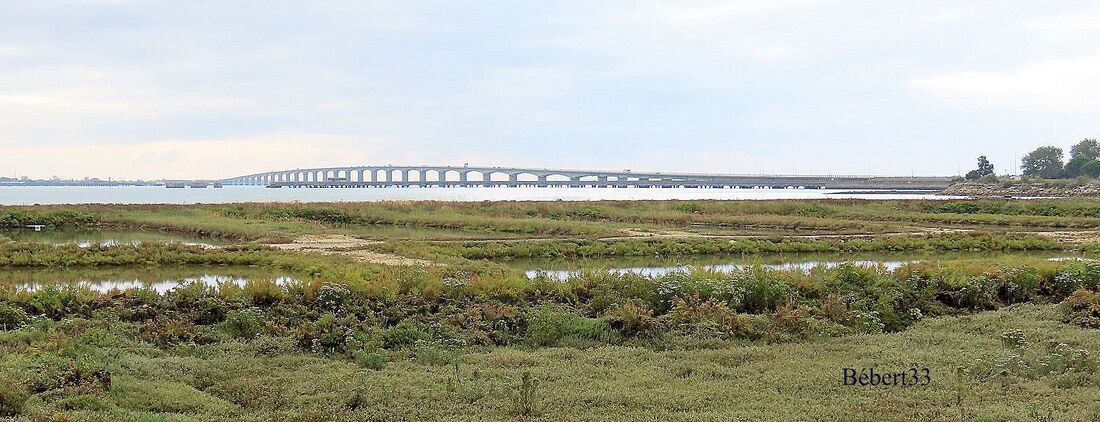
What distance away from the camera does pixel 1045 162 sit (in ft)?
503

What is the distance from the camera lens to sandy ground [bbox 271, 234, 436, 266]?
25.3 m

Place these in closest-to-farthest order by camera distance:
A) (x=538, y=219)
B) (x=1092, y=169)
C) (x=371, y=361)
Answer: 1. (x=371, y=361)
2. (x=538, y=219)
3. (x=1092, y=169)

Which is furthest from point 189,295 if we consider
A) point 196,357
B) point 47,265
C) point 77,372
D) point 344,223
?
point 344,223

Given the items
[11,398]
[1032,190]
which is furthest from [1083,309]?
[1032,190]

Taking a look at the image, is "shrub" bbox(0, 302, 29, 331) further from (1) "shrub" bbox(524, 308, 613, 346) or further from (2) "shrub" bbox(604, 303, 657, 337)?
(2) "shrub" bbox(604, 303, 657, 337)

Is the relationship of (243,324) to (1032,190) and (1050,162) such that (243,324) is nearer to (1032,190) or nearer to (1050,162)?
(1032,190)

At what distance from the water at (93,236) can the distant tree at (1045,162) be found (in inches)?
5954

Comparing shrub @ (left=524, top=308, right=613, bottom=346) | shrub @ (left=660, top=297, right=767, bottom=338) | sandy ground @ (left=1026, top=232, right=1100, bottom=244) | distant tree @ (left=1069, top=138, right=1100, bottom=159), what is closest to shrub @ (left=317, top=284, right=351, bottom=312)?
shrub @ (left=524, top=308, right=613, bottom=346)

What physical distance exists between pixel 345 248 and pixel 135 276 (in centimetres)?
843

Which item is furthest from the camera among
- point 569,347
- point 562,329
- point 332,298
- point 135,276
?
point 135,276

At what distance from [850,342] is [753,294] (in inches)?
119

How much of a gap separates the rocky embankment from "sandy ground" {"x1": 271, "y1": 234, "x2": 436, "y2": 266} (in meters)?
86.0

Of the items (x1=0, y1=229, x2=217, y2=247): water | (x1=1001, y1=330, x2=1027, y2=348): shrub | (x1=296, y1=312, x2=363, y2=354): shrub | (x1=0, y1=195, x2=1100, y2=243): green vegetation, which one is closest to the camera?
(x1=296, y1=312, x2=363, y2=354): shrub

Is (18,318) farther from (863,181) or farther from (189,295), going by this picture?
(863,181)
